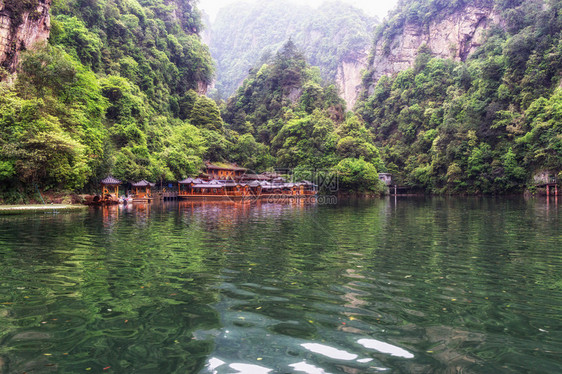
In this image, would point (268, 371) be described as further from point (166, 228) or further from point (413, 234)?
point (166, 228)

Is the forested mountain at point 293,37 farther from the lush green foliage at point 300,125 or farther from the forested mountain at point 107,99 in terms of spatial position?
the forested mountain at point 107,99

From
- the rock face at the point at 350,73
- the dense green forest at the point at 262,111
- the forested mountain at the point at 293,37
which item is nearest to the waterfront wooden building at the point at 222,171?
the dense green forest at the point at 262,111

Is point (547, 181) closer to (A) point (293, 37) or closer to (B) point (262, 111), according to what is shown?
(B) point (262, 111)

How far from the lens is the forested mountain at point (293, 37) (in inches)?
4830

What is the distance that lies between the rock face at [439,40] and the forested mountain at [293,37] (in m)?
20.5

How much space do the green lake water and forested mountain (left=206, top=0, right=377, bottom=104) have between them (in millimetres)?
91936

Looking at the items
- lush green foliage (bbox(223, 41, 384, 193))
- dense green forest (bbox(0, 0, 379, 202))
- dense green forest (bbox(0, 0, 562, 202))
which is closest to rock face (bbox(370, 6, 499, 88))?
dense green forest (bbox(0, 0, 562, 202))

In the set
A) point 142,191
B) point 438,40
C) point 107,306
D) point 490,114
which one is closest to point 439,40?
point 438,40

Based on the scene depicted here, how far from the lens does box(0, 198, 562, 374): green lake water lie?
326 centimetres

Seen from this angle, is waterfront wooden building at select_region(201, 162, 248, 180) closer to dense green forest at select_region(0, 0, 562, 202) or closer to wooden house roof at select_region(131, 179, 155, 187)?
dense green forest at select_region(0, 0, 562, 202)

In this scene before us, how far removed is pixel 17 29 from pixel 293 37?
140 m

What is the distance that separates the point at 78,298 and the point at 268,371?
3639 millimetres

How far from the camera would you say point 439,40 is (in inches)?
3354

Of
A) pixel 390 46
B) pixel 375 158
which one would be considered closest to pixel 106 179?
pixel 375 158
